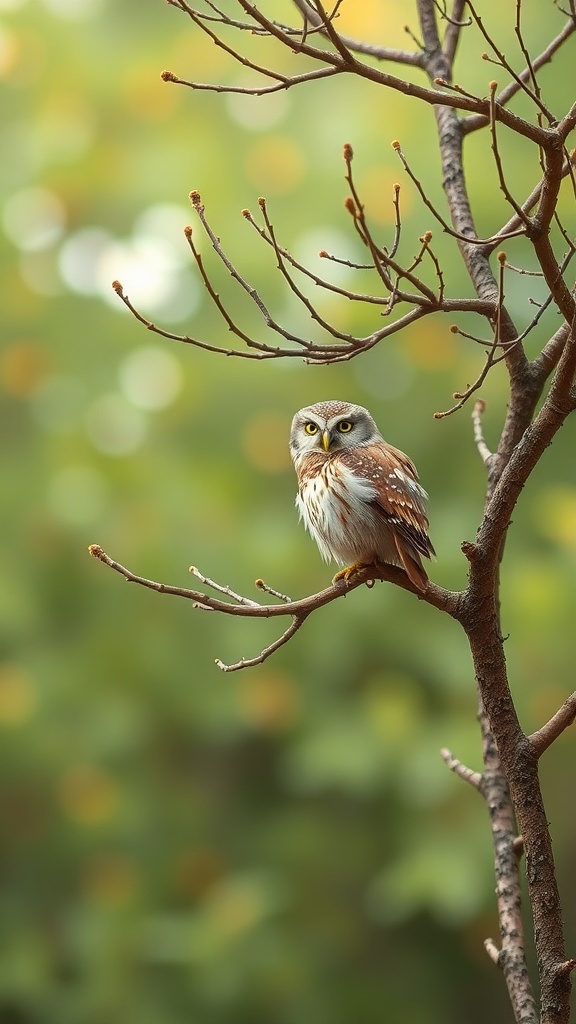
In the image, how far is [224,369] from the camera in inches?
175

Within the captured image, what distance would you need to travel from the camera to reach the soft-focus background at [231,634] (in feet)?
12.3

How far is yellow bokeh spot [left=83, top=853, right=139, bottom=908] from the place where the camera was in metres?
3.92

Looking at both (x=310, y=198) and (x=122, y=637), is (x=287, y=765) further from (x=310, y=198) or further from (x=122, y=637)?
(x=310, y=198)

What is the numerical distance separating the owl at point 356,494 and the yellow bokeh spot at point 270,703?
190cm

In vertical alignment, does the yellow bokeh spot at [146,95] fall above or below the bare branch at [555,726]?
above

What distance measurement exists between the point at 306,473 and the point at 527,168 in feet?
8.16

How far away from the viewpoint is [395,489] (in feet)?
6.89

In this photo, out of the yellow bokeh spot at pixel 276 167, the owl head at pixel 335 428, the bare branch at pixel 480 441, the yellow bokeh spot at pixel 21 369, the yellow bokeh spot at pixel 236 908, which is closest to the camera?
the bare branch at pixel 480 441

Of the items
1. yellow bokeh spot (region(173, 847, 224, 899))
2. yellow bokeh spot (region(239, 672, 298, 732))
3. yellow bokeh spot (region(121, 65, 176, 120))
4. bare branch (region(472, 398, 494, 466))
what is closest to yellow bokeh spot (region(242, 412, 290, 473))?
yellow bokeh spot (region(239, 672, 298, 732))

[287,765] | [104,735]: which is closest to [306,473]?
[104,735]

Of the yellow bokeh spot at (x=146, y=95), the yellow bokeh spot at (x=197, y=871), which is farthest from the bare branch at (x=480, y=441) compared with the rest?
the yellow bokeh spot at (x=146, y=95)

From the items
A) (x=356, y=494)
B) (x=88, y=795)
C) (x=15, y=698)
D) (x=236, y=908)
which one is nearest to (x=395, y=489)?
(x=356, y=494)

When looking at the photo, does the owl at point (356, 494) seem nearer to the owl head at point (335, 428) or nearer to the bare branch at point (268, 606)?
the owl head at point (335, 428)

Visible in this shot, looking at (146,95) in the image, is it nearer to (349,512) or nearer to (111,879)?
(111,879)
